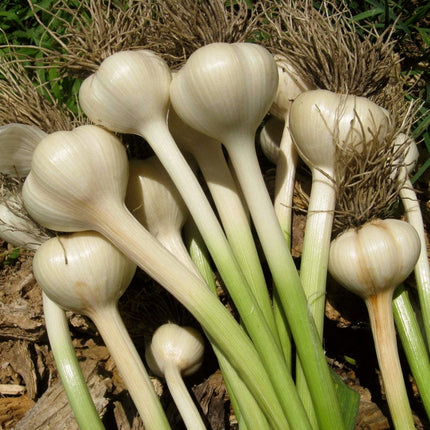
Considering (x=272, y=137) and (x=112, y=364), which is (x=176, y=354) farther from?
(x=272, y=137)

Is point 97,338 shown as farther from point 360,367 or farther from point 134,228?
point 360,367

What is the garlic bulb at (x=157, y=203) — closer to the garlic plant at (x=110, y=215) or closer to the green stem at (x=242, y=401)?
the garlic plant at (x=110, y=215)

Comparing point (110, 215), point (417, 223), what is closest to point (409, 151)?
point (417, 223)

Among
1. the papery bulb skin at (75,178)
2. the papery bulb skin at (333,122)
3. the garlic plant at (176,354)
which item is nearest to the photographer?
the papery bulb skin at (75,178)

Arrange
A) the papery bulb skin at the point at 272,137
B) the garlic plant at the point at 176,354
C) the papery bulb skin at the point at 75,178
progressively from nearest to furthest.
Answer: the papery bulb skin at the point at 75,178 < the garlic plant at the point at 176,354 < the papery bulb skin at the point at 272,137

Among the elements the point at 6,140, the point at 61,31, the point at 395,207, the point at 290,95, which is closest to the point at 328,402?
the point at 395,207

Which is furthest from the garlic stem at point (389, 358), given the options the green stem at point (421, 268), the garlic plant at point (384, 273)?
the green stem at point (421, 268)

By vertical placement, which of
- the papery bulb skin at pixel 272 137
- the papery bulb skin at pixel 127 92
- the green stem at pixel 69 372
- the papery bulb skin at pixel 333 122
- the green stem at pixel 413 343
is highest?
the papery bulb skin at pixel 127 92
